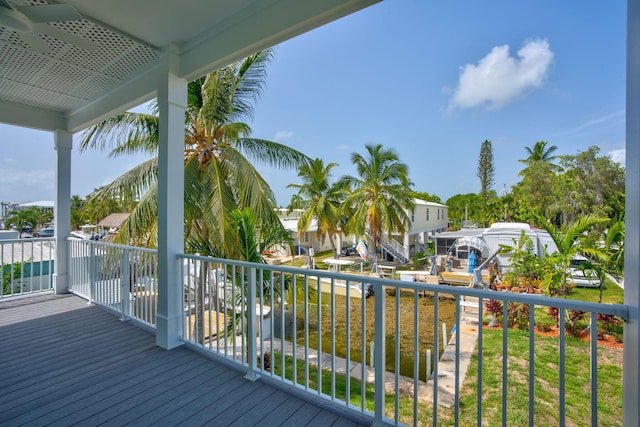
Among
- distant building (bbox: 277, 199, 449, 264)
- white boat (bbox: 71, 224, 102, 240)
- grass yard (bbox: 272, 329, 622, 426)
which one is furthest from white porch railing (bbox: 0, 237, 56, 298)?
distant building (bbox: 277, 199, 449, 264)

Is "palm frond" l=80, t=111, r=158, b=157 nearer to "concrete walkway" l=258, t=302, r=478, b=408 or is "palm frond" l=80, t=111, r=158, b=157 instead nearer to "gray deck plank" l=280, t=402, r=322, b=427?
"concrete walkway" l=258, t=302, r=478, b=408

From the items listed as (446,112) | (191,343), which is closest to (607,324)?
(191,343)

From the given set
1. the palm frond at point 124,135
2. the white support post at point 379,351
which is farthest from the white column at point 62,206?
the white support post at point 379,351

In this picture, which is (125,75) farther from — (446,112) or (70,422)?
(446,112)

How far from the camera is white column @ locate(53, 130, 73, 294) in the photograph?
15.8ft

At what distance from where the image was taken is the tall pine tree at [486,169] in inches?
1336

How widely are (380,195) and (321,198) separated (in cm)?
341

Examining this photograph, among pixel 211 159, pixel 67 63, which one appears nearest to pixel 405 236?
pixel 211 159

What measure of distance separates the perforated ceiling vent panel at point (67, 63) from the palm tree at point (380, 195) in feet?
41.3

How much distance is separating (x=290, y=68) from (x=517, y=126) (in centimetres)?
2711

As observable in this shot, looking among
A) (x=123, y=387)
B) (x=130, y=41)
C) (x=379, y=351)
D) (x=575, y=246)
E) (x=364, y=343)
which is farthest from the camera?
(x=575, y=246)

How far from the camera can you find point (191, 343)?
121 inches

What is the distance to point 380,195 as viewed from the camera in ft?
50.1

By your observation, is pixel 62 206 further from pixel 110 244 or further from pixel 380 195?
pixel 380 195
